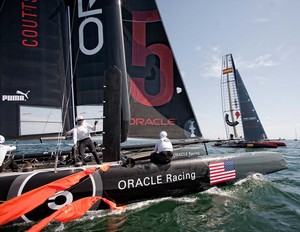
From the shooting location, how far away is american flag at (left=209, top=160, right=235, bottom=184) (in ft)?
20.6

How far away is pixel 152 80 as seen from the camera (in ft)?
31.2

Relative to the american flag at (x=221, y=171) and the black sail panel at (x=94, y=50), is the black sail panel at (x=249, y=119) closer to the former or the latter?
the black sail panel at (x=94, y=50)

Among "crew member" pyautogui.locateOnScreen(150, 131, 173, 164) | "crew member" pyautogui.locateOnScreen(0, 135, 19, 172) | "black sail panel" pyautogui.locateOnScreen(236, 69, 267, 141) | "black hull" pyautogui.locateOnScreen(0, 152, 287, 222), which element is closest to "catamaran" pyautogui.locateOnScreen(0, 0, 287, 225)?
"black hull" pyautogui.locateOnScreen(0, 152, 287, 222)

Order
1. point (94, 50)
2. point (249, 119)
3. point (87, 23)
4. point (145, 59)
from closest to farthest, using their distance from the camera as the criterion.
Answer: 1. point (94, 50)
2. point (87, 23)
3. point (145, 59)
4. point (249, 119)

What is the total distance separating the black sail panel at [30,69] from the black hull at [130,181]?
9.52ft

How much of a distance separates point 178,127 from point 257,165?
3.11m

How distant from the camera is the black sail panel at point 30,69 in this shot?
23.0ft

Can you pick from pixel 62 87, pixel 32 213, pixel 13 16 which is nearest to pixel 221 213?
pixel 32 213

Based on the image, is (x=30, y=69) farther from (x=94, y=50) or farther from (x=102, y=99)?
(x=102, y=99)

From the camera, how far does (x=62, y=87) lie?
25.7 feet

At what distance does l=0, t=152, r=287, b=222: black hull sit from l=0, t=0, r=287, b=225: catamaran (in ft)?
0.06

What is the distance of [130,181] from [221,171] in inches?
104

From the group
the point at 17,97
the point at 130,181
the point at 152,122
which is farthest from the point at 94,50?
the point at 130,181

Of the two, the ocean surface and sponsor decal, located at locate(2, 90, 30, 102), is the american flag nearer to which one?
the ocean surface
